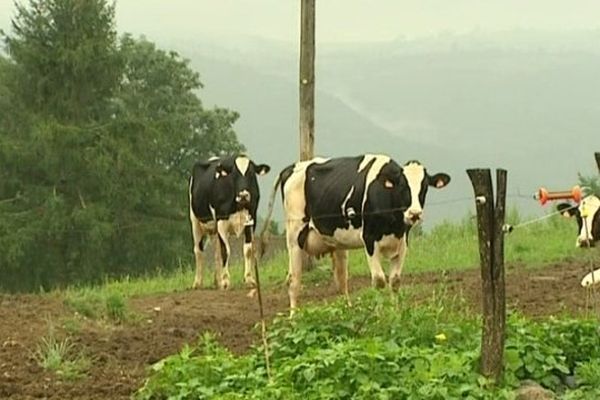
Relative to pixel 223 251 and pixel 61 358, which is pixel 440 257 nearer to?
pixel 223 251

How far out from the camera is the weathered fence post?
7.70m

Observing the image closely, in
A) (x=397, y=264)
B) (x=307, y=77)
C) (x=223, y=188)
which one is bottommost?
(x=397, y=264)

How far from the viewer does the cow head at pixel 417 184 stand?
12336 mm

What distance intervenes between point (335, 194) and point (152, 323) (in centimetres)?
250

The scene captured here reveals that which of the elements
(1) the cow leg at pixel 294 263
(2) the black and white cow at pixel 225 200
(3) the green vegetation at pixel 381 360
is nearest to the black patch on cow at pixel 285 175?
(1) the cow leg at pixel 294 263

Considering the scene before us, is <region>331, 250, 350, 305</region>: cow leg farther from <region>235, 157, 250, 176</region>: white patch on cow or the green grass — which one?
<region>235, 157, 250, 176</region>: white patch on cow

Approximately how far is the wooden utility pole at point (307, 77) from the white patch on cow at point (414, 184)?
17.1ft


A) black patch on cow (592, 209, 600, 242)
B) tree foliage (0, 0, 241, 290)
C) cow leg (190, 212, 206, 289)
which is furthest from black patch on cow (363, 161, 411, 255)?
tree foliage (0, 0, 241, 290)

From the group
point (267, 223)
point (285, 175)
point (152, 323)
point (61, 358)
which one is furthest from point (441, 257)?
point (61, 358)

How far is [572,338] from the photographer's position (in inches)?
332

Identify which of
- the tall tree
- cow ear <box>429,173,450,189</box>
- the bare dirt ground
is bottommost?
the bare dirt ground

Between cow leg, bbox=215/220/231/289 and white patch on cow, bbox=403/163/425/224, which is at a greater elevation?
white patch on cow, bbox=403/163/425/224

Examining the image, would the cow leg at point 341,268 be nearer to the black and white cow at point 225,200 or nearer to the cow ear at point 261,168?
the black and white cow at point 225,200

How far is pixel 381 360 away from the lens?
7.55 metres
